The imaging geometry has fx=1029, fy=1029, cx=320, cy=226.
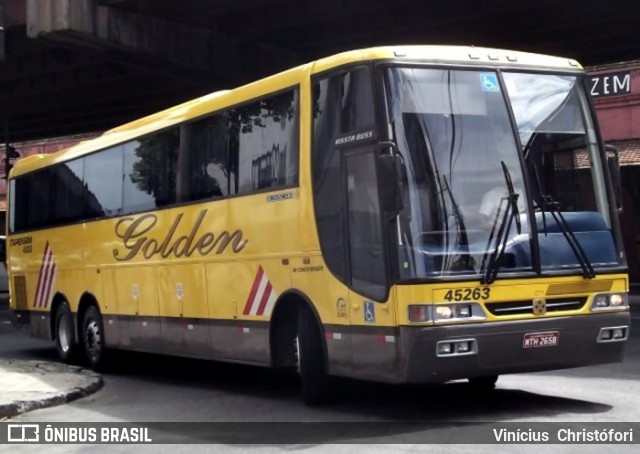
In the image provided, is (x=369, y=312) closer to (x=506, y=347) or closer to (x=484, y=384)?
(x=506, y=347)

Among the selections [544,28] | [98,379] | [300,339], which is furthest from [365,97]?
[544,28]

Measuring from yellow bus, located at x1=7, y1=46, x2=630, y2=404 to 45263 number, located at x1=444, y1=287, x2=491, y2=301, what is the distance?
0.02 meters

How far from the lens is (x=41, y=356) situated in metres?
18.4

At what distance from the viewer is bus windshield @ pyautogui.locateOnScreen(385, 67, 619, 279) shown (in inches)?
359

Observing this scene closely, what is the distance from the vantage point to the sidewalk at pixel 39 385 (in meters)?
11.3

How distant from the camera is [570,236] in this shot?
9.64 meters

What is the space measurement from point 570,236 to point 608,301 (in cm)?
75

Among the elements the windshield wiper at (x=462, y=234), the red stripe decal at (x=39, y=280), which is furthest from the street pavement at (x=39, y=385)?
the windshield wiper at (x=462, y=234)

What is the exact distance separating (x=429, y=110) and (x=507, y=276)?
167cm

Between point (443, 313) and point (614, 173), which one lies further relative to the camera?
point (614, 173)

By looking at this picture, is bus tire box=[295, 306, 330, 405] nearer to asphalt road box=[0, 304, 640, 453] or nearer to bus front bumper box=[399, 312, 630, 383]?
asphalt road box=[0, 304, 640, 453]

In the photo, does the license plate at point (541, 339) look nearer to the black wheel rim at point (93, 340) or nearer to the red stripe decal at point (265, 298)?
the red stripe decal at point (265, 298)

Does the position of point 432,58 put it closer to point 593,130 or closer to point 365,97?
point 365,97

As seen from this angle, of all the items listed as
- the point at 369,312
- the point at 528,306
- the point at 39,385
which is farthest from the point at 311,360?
the point at 39,385
